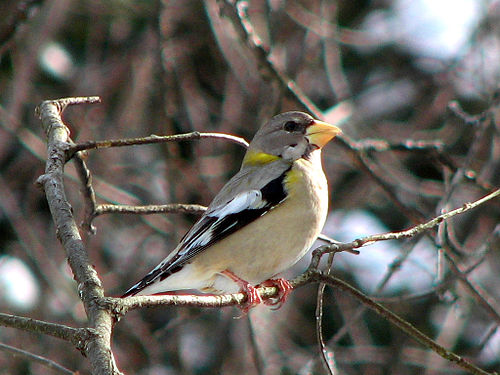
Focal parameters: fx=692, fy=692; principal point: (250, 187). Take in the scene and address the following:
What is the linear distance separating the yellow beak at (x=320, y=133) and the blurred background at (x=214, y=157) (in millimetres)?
1819

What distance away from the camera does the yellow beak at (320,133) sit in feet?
15.2

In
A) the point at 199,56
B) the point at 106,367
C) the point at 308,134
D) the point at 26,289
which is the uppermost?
the point at 199,56

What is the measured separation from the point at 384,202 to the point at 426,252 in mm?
920

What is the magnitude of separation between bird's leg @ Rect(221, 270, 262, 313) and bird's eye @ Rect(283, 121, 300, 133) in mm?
1285

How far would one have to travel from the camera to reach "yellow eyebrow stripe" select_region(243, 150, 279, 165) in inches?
189

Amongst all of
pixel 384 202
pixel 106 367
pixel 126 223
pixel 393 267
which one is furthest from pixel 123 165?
pixel 106 367

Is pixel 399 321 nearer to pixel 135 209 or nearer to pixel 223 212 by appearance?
pixel 135 209

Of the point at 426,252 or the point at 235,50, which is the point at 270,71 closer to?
the point at 235,50

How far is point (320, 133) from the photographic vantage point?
15.4 feet

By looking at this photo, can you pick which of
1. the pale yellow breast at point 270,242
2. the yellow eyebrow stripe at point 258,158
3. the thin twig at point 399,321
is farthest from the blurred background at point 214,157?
the thin twig at point 399,321

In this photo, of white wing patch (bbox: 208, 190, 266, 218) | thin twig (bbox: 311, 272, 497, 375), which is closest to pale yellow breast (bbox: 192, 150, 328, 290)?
white wing patch (bbox: 208, 190, 266, 218)

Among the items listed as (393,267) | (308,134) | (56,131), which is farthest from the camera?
(308,134)

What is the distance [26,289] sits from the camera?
24.3 ft

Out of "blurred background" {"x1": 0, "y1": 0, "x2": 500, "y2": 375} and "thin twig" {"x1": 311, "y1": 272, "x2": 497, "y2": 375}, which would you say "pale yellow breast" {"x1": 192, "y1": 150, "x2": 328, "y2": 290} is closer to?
"thin twig" {"x1": 311, "y1": 272, "x2": 497, "y2": 375}
